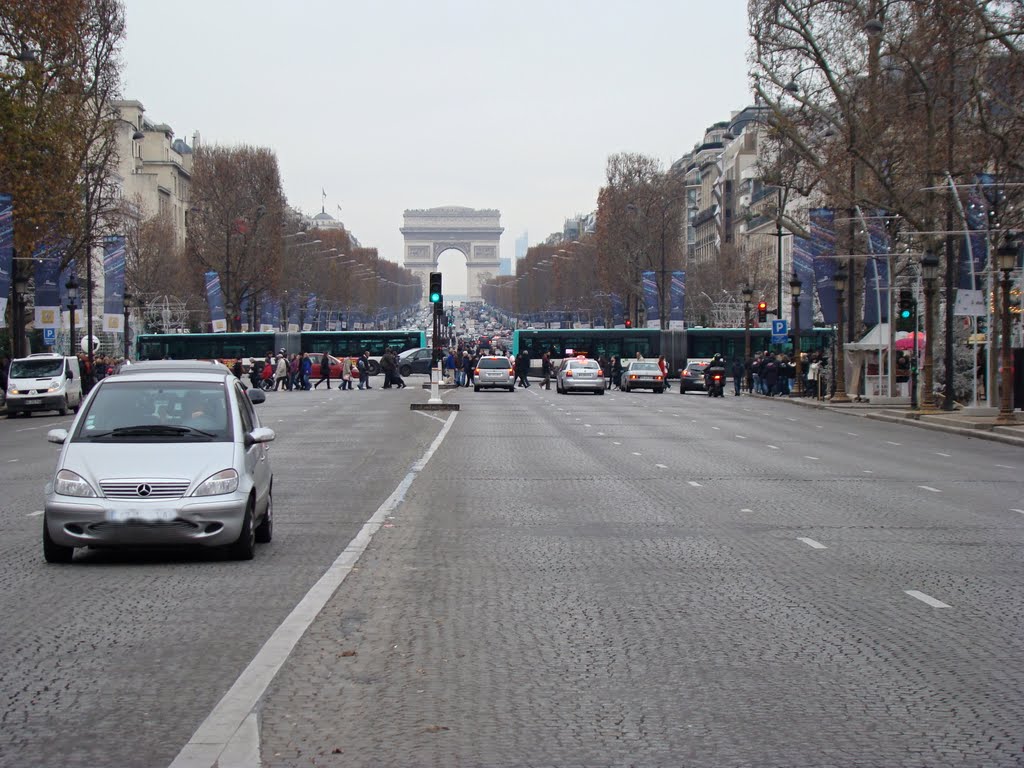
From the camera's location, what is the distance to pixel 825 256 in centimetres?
4856

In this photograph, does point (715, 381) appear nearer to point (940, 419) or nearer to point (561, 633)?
point (940, 419)

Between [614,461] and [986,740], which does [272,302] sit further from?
[986,740]

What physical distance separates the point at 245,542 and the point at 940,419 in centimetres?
2849

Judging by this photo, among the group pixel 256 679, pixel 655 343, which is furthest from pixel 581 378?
pixel 256 679

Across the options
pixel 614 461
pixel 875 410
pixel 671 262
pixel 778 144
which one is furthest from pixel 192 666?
pixel 671 262

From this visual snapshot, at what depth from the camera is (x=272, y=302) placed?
95.6 metres

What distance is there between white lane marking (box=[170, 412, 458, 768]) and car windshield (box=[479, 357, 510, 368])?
2023 inches

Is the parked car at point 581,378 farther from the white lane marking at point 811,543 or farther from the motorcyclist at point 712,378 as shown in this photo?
the white lane marking at point 811,543

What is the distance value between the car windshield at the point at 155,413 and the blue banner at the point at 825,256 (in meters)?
38.1

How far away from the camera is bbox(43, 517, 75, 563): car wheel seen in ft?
36.3

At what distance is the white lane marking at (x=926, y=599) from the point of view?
948cm

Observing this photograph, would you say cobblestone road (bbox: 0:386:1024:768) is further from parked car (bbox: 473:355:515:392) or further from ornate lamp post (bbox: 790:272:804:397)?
parked car (bbox: 473:355:515:392)

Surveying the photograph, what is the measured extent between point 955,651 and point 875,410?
36.6 metres

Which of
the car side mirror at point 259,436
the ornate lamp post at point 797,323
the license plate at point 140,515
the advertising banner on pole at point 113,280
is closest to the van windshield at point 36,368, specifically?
the advertising banner on pole at point 113,280
